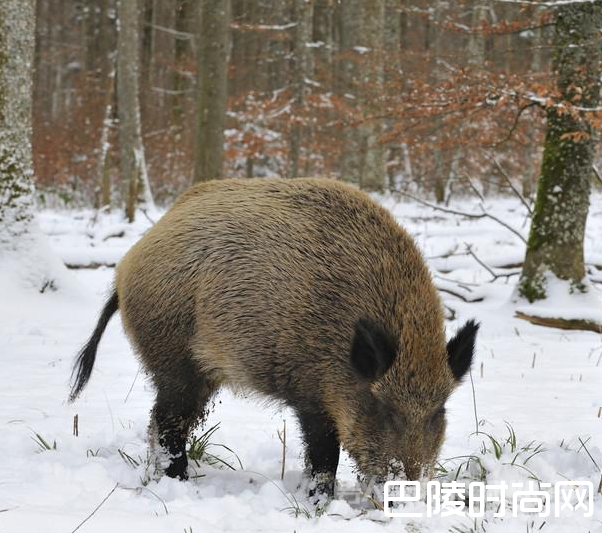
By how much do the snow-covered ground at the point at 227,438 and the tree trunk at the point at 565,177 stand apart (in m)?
0.56

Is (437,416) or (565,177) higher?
(565,177)

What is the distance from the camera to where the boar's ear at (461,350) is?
2797 millimetres

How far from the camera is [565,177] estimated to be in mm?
6160

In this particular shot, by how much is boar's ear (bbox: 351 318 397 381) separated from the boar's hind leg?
866 mm

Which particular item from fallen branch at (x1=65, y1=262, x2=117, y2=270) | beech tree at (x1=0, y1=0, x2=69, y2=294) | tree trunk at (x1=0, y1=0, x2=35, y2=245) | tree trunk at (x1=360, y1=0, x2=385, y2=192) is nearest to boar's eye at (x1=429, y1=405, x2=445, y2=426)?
beech tree at (x1=0, y1=0, x2=69, y2=294)

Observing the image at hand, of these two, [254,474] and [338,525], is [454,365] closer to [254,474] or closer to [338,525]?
[338,525]

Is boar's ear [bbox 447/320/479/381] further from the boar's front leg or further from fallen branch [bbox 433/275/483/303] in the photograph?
fallen branch [bbox 433/275/483/303]

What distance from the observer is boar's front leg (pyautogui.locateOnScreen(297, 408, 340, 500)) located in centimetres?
288

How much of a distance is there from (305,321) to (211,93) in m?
6.59

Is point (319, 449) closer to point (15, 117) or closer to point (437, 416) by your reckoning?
point (437, 416)

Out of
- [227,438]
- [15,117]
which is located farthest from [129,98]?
[227,438]

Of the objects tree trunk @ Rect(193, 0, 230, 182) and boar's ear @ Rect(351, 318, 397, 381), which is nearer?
boar's ear @ Rect(351, 318, 397, 381)

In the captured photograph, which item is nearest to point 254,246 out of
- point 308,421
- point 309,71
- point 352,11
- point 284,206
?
point 284,206

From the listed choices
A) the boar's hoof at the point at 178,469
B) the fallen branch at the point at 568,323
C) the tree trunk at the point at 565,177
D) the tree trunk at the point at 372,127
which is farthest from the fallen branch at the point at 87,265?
the boar's hoof at the point at 178,469
